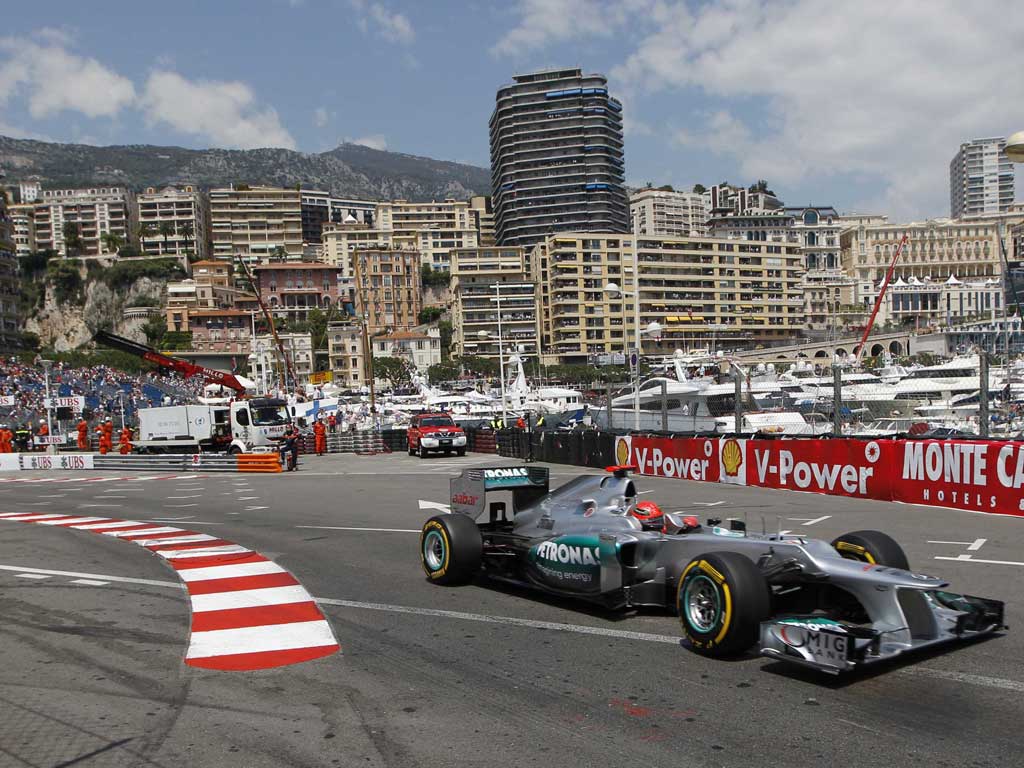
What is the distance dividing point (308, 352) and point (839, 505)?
128546mm

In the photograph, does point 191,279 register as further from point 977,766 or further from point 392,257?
point 977,766

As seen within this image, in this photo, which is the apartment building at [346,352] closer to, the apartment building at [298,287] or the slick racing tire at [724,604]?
the apartment building at [298,287]

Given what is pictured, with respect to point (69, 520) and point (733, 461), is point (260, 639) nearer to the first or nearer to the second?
point (69, 520)

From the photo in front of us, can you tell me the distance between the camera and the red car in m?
35.2

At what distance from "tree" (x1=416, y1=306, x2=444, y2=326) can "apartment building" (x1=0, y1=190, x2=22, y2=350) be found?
236ft

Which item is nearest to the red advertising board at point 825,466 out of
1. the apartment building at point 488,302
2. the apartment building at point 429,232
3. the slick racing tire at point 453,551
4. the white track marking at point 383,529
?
the white track marking at point 383,529

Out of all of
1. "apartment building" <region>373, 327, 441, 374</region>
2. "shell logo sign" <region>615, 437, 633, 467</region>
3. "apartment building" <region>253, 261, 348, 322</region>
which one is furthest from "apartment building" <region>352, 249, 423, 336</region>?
"shell logo sign" <region>615, 437, 633, 467</region>

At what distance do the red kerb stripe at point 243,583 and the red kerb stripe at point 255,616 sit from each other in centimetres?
101

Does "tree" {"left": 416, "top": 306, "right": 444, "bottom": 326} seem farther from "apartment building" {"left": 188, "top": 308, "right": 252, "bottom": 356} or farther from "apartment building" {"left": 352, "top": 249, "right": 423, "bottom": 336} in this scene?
"apartment building" {"left": 188, "top": 308, "right": 252, "bottom": 356}

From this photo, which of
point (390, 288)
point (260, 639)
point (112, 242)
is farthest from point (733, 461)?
point (112, 242)

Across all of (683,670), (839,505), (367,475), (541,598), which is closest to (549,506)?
(541,598)

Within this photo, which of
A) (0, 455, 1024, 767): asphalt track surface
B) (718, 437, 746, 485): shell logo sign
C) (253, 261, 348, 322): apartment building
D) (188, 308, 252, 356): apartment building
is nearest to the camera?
(0, 455, 1024, 767): asphalt track surface

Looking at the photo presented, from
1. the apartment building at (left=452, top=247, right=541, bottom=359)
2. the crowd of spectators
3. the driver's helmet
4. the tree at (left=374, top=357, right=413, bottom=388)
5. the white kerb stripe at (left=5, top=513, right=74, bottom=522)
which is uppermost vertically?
the apartment building at (left=452, top=247, right=541, bottom=359)

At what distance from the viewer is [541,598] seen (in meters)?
8.91
